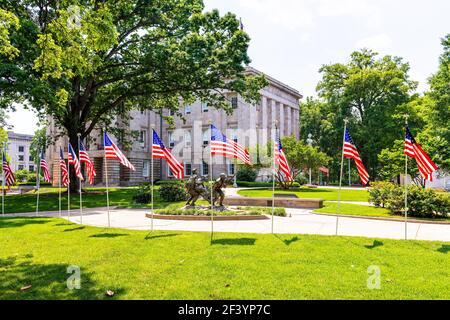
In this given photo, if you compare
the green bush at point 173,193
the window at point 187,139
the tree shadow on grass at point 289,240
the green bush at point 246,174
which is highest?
the window at point 187,139

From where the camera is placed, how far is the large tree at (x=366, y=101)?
48.6 meters

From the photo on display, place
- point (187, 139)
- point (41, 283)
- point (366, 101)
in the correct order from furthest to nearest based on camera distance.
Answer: point (187, 139) < point (366, 101) < point (41, 283)

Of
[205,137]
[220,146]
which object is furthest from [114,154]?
[205,137]

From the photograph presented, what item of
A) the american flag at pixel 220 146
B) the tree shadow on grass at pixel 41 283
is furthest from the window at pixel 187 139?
the tree shadow on grass at pixel 41 283

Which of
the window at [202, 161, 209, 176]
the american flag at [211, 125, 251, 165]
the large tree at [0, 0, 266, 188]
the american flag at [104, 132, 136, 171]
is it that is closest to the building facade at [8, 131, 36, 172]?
the window at [202, 161, 209, 176]

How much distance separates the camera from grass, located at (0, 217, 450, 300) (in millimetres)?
5730

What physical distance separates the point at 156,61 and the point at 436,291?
22941 mm

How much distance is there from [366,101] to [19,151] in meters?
104

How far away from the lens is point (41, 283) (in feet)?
20.5

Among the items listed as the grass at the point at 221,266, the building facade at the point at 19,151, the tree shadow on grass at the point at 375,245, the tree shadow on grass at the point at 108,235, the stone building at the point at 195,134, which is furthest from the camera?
the building facade at the point at 19,151

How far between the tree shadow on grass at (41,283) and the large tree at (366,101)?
46947 millimetres

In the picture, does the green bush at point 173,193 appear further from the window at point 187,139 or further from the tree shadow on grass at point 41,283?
the window at point 187,139

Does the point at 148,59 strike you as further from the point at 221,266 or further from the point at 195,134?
the point at 195,134

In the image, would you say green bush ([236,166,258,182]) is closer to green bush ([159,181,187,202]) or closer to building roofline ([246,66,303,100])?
building roofline ([246,66,303,100])
